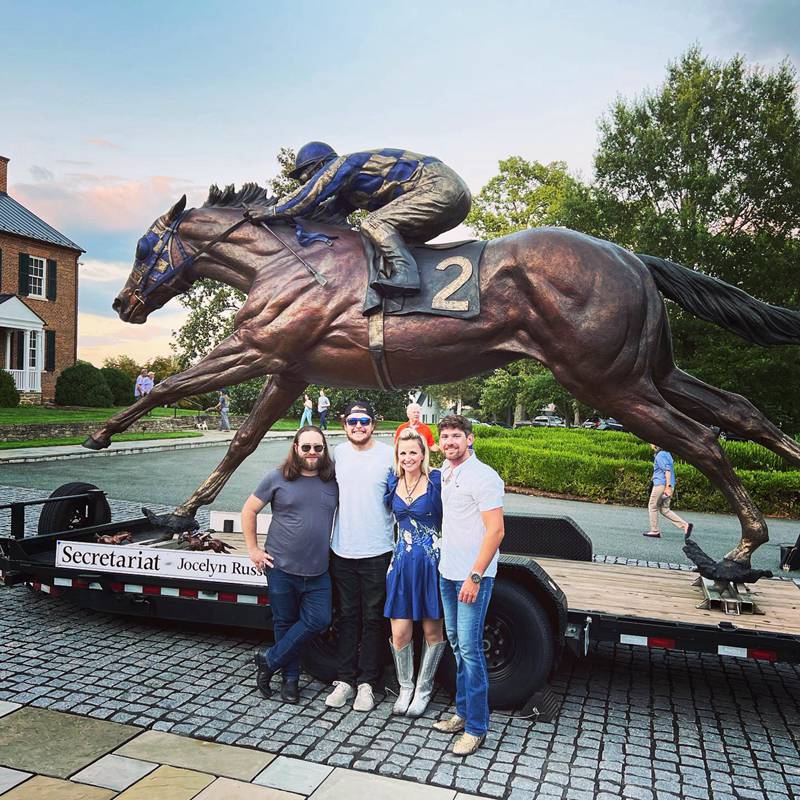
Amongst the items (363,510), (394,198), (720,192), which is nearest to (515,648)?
(363,510)

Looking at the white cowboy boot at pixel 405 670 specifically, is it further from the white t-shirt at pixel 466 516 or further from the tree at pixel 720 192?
the tree at pixel 720 192

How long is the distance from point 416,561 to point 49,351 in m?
32.6

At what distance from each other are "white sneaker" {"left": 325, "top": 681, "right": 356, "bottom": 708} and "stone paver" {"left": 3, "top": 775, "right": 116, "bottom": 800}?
136 centimetres

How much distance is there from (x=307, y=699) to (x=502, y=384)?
33.3m

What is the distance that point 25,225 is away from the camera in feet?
107

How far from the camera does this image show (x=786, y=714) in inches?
172

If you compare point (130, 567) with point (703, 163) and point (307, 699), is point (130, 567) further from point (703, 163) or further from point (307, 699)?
point (703, 163)

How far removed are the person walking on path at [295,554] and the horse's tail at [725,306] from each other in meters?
2.71

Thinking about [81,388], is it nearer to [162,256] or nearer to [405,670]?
[162,256]

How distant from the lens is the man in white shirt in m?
4.32

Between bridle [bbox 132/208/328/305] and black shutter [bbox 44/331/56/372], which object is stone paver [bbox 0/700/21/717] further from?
black shutter [bbox 44/331/56/372]

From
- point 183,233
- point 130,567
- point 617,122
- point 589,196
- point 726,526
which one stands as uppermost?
point 617,122

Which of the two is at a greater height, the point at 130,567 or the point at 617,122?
the point at 617,122

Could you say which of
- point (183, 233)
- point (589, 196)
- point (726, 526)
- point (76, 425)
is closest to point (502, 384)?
point (589, 196)
